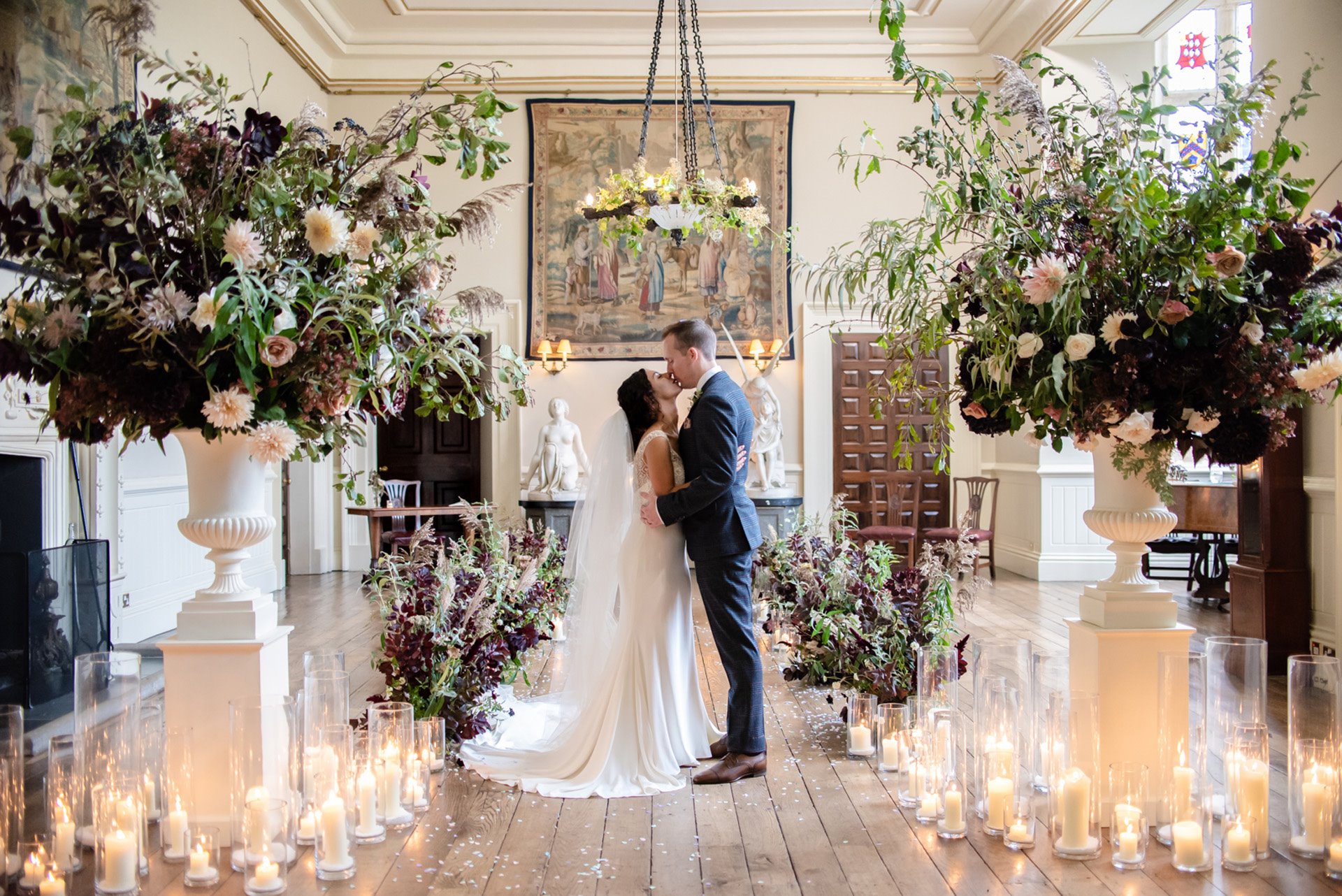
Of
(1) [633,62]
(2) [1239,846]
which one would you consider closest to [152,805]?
(2) [1239,846]

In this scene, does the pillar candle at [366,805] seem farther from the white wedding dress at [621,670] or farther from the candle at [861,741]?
the candle at [861,741]

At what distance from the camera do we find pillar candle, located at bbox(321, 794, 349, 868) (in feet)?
9.97

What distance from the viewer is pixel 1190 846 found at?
119 inches

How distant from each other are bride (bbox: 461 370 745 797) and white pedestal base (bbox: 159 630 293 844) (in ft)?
3.52

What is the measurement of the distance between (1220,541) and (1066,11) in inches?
186

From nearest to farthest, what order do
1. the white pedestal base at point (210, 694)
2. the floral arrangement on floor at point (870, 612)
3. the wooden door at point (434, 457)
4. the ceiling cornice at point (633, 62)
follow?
the white pedestal base at point (210, 694), the floral arrangement on floor at point (870, 612), the ceiling cornice at point (633, 62), the wooden door at point (434, 457)

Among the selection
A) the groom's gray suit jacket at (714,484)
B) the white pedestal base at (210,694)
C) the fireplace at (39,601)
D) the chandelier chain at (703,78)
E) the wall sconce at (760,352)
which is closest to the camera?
the white pedestal base at (210,694)

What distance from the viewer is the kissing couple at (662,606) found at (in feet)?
13.1

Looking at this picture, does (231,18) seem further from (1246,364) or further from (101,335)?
(1246,364)

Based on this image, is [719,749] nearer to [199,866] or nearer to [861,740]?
[861,740]

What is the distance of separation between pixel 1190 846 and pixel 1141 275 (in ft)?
5.41

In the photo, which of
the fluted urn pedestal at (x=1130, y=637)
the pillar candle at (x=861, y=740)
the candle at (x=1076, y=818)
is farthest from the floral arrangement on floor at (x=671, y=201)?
the candle at (x=1076, y=818)

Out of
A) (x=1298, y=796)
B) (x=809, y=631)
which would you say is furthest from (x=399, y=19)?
(x=1298, y=796)

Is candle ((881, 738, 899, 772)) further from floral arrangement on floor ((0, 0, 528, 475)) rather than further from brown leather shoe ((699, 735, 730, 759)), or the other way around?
floral arrangement on floor ((0, 0, 528, 475))
